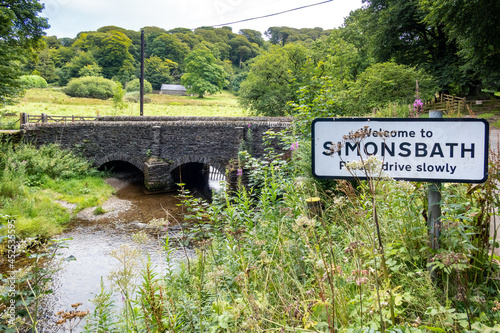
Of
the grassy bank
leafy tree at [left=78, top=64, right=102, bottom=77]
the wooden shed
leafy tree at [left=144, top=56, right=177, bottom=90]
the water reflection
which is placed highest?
leafy tree at [left=144, top=56, right=177, bottom=90]

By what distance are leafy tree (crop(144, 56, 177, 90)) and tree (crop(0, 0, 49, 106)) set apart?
5036cm

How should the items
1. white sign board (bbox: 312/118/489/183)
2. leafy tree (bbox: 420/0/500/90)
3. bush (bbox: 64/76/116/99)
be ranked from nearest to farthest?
1. white sign board (bbox: 312/118/489/183)
2. leafy tree (bbox: 420/0/500/90)
3. bush (bbox: 64/76/116/99)

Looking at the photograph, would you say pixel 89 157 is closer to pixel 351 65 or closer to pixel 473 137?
pixel 473 137

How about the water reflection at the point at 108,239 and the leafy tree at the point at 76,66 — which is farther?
the leafy tree at the point at 76,66

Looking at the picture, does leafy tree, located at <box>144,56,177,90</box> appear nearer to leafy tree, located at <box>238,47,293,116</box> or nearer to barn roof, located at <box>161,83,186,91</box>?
barn roof, located at <box>161,83,186,91</box>

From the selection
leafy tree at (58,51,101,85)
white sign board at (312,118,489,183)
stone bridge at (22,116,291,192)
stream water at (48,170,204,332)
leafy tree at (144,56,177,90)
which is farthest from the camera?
leafy tree at (144,56,177,90)

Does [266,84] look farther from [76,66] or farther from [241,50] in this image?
[241,50]

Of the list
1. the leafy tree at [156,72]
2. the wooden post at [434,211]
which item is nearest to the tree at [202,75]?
the leafy tree at [156,72]

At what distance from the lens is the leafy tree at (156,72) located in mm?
64250

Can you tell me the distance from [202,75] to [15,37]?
47.2 m

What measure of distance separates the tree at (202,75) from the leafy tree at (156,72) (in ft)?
22.7

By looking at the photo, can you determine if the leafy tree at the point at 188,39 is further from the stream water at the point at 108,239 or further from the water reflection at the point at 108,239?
the water reflection at the point at 108,239

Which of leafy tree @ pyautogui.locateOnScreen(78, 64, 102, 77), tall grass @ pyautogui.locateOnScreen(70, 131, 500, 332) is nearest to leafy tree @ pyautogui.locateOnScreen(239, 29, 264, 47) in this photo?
leafy tree @ pyautogui.locateOnScreen(78, 64, 102, 77)

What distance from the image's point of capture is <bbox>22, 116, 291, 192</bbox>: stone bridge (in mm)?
14516
